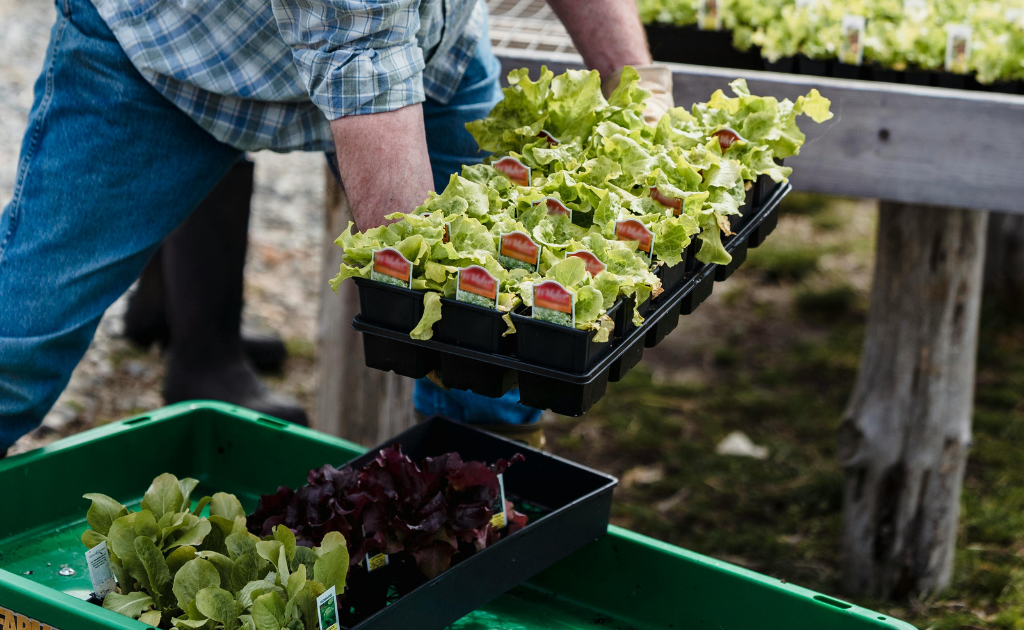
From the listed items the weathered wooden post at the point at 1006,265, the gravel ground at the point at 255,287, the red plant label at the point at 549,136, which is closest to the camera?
the red plant label at the point at 549,136

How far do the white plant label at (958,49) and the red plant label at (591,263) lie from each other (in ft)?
4.38

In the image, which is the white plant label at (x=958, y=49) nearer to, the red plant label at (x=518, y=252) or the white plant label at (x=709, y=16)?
the white plant label at (x=709, y=16)

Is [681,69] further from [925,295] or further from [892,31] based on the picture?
[925,295]

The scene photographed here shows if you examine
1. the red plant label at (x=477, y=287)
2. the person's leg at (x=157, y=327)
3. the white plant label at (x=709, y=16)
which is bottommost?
the person's leg at (x=157, y=327)

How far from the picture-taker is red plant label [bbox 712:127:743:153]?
1.69m

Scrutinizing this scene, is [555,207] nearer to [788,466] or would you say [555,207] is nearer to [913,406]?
[913,406]

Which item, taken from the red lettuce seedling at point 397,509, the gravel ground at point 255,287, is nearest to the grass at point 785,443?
the gravel ground at point 255,287

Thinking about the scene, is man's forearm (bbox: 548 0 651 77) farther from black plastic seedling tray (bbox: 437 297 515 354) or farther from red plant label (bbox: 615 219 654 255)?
black plastic seedling tray (bbox: 437 297 515 354)

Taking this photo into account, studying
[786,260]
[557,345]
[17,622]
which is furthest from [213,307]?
[786,260]

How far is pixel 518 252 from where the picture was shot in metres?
1.37

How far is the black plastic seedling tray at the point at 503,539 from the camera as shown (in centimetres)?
135

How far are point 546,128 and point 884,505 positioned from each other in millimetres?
1328

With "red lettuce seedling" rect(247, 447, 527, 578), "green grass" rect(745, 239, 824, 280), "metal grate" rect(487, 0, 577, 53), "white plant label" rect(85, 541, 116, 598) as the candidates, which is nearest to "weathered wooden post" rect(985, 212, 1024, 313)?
"green grass" rect(745, 239, 824, 280)

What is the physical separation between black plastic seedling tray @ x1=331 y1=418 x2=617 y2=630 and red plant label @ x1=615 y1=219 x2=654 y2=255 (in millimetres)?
393
